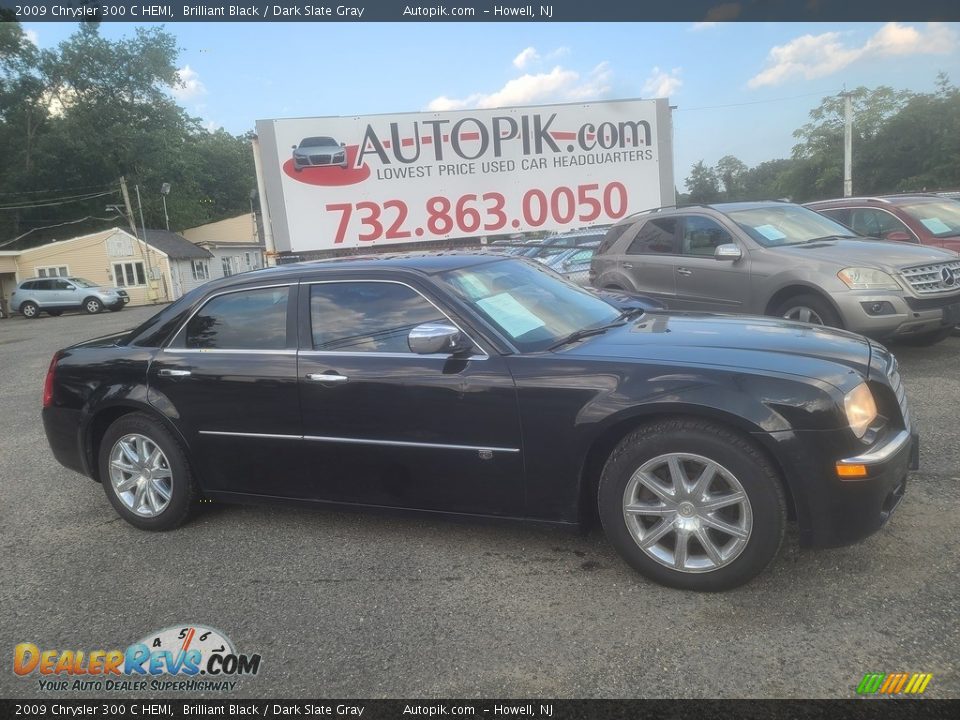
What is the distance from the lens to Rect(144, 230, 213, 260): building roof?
4537 centimetres

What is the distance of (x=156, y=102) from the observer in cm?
5425

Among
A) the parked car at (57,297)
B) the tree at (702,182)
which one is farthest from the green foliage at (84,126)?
the tree at (702,182)

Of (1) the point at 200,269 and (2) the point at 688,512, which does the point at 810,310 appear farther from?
(1) the point at 200,269

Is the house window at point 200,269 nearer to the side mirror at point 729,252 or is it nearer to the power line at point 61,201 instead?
the power line at point 61,201

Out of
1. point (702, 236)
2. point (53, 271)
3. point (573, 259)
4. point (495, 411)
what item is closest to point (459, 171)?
point (573, 259)

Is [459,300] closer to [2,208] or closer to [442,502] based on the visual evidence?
[442,502]

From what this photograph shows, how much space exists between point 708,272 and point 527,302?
4.34 meters

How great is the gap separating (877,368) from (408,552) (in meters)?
2.42

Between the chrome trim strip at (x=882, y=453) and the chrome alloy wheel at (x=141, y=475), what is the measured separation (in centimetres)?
358

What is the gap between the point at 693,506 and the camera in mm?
3105

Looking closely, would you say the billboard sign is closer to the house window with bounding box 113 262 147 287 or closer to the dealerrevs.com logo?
the dealerrevs.com logo

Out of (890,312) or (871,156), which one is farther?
(871,156)

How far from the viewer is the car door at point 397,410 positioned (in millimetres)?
3422

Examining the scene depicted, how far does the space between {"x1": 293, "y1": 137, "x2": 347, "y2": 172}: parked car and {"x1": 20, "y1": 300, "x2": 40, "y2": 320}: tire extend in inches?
1077
